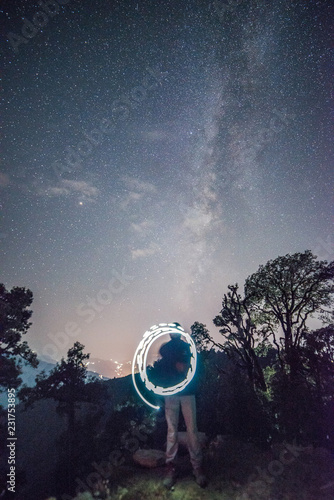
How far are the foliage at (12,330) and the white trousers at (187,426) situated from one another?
20759 millimetres

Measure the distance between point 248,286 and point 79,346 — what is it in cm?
2456

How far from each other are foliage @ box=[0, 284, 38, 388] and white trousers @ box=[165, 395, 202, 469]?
20.8 m

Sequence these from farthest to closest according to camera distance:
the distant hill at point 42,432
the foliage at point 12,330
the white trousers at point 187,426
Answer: the distant hill at point 42,432 → the foliage at point 12,330 → the white trousers at point 187,426

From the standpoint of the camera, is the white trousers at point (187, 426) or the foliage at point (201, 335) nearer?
the white trousers at point (187, 426)

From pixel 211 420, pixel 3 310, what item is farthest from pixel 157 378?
pixel 3 310

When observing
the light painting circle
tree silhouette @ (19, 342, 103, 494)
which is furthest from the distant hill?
the light painting circle

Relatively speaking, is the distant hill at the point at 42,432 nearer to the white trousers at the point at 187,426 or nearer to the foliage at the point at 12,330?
the foliage at the point at 12,330

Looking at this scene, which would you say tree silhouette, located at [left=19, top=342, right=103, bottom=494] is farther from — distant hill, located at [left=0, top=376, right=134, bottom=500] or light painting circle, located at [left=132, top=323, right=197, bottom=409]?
light painting circle, located at [left=132, top=323, right=197, bottom=409]

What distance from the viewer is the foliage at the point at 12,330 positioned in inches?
845

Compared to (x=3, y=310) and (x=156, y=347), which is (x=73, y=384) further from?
(x=156, y=347)

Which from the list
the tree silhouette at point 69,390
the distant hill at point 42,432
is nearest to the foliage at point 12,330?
the tree silhouette at point 69,390

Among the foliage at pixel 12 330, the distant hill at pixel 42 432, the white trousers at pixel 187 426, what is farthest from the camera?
the distant hill at pixel 42 432

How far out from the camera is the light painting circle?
7758 millimetres

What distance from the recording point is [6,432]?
20953 millimetres
